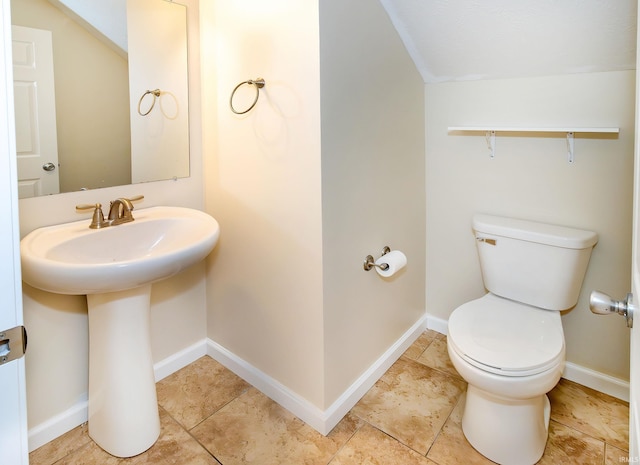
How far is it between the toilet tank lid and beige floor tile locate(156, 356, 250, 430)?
4.43ft

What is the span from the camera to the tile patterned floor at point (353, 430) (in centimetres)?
159

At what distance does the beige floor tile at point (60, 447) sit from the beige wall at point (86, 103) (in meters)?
0.97

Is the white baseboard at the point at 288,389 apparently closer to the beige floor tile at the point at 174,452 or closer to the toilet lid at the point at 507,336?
the beige floor tile at the point at 174,452

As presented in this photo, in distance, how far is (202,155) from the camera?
2006mm

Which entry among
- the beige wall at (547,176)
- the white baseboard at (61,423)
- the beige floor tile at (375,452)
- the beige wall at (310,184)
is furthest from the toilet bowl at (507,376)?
the white baseboard at (61,423)

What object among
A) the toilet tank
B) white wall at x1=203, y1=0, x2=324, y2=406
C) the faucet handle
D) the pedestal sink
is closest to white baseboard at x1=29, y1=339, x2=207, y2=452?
the pedestal sink

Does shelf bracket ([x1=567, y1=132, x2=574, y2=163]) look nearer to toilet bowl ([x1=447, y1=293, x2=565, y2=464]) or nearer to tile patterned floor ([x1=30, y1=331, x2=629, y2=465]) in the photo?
toilet bowl ([x1=447, y1=293, x2=565, y2=464])

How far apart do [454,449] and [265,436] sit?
0.74m

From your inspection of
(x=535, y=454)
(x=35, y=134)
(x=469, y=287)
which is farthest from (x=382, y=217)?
(x=35, y=134)

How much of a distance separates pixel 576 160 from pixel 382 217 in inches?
34.0

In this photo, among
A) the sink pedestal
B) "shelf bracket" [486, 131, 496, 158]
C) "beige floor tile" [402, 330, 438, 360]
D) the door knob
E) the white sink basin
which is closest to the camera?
the door knob

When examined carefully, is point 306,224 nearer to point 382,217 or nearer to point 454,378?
point 382,217

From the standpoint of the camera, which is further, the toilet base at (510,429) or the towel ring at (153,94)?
the towel ring at (153,94)

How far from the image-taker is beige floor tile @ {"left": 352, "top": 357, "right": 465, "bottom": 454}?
172cm
